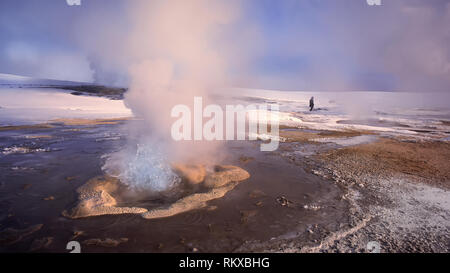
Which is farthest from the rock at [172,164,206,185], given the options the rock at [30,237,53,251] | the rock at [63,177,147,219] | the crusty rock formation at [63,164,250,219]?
the rock at [30,237,53,251]

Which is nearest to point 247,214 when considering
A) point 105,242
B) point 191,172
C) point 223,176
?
point 223,176

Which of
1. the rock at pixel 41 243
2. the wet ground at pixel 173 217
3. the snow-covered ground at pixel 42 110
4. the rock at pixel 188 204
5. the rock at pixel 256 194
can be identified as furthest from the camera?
the snow-covered ground at pixel 42 110

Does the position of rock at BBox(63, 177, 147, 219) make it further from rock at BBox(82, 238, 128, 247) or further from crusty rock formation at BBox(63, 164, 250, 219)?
rock at BBox(82, 238, 128, 247)

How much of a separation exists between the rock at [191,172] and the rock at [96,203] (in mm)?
1181

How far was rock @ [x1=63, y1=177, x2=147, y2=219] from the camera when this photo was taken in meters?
3.16

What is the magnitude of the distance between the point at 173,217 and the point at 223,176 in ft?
5.33

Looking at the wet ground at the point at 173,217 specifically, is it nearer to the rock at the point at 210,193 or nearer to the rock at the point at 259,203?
the rock at the point at 259,203

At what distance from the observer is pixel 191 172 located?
14.9 feet

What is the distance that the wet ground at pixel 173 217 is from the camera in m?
2.61

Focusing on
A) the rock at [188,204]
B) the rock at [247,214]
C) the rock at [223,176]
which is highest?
the rock at [223,176]

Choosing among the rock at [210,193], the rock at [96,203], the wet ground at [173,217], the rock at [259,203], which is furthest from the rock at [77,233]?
the rock at [259,203]

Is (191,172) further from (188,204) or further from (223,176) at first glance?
(188,204)
